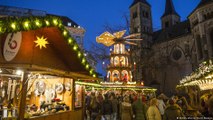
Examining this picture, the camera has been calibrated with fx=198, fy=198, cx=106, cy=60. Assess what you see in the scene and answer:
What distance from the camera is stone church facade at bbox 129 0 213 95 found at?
3472 centimetres

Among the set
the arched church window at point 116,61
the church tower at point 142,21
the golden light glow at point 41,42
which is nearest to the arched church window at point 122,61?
the arched church window at point 116,61

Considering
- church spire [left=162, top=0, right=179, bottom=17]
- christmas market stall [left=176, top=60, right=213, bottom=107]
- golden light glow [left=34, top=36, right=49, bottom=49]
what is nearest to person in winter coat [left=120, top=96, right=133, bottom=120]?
christmas market stall [left=176, top=60, right=213, bottom=107]

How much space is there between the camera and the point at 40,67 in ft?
17.6

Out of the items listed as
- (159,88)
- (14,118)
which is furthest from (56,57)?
(159,88)

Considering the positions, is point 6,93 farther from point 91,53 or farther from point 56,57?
point 91,53

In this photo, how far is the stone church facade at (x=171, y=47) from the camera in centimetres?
3472

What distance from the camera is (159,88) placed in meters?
45.7

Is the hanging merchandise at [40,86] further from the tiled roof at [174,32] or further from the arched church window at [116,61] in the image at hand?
the tiled roof at [174,32]

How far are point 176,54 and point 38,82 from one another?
41988 millimetres

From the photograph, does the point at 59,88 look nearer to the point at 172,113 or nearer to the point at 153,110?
the point at 153,110

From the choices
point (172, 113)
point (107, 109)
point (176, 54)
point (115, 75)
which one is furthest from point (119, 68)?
point (176, 54)

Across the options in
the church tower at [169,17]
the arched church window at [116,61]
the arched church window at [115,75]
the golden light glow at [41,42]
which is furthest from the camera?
the church tower at [169,17]

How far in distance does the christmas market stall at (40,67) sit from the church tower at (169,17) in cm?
5652

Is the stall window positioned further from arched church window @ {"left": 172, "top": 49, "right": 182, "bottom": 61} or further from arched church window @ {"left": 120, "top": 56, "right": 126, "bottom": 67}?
arched church window @ {"left": 172, "top": 49, "right": 182, "bottom": 61}
